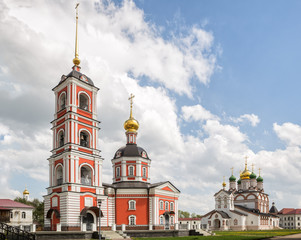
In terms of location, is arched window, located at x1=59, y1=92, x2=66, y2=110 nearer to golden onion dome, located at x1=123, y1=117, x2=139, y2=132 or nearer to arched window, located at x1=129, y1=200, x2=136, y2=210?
golden onion dome, located at x1=123, y1=117, x2=139, y2=132

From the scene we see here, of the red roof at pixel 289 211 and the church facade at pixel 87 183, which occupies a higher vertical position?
the church facade at pixel 87 183

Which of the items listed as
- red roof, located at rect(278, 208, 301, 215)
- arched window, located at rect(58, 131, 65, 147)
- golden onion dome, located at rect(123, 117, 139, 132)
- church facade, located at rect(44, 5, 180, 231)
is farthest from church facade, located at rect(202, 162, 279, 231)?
arched window, located at rect(58, 131, 65, 147)

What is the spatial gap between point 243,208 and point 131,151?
3903 cm

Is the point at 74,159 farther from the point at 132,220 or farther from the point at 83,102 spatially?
the point at 132,220

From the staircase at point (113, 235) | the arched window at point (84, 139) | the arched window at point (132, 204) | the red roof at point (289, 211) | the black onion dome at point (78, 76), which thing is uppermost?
the black onion dome at point (78, 76)

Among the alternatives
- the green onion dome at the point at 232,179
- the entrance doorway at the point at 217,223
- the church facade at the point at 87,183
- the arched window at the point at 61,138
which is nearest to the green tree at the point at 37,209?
the church facade at the point at 87,183

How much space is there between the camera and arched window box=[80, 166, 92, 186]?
33213 millimetres

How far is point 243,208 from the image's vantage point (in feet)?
232

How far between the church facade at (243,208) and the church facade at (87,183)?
1120 inches

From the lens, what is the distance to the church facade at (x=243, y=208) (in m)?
66.2

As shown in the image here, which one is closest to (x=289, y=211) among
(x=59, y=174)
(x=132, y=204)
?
(x=132, y=204)

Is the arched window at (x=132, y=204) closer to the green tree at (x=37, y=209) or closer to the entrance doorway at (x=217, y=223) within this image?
the green tree at (x=37, y=209)

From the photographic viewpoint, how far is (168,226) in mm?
39594

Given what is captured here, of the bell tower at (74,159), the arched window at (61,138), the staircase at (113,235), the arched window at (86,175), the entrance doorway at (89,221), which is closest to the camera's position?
the staircase at (113,235)
